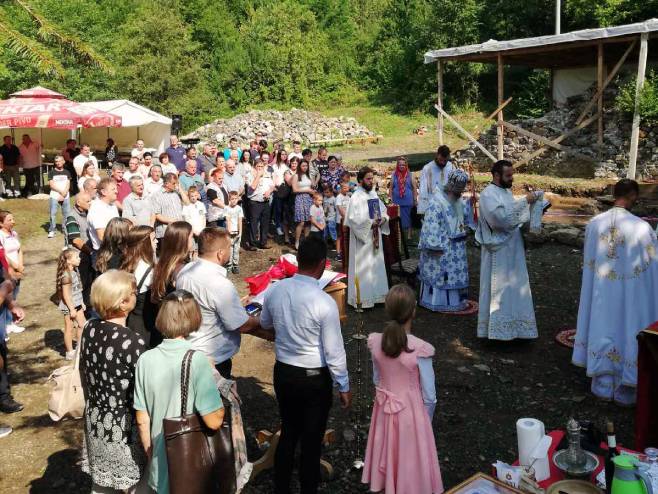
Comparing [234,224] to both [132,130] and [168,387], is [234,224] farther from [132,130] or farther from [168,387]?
[132,130]

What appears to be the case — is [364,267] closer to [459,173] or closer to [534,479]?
[459,173]

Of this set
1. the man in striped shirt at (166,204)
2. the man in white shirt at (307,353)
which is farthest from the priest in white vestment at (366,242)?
the man in white shirt at (307,353)

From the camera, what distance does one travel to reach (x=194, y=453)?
10.6 ft

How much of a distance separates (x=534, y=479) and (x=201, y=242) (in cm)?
246

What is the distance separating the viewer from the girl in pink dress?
3.92 metres

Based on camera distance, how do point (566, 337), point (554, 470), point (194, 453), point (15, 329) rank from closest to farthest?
point (194, 453)
point (554, 470)
point (566, 337)
point (15, 329)

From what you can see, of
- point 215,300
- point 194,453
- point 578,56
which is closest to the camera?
point 194,453

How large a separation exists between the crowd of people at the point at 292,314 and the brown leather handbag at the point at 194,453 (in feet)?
0.16

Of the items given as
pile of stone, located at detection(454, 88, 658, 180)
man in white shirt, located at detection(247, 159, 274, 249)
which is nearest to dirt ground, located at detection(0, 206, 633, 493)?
man in white shirt, located at detection(247, 159, 274, 249)

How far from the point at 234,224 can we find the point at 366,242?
10.3 ft

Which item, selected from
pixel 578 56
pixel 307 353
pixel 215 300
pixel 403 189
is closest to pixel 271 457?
pixel 307 353

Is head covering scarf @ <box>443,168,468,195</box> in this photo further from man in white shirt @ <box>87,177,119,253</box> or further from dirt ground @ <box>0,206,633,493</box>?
man in white shirt @ <box>87,177,119,253</box>

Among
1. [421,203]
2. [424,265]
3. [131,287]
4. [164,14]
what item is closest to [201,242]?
[131,287]

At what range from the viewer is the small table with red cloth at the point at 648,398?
14.7ft
